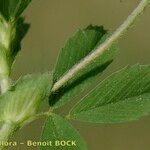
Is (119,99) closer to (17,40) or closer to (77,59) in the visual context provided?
(77,59)

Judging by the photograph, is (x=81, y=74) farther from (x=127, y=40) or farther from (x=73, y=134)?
(x=127, y=40)

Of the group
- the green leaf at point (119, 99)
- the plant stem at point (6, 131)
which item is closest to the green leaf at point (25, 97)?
the plant stem at point (6, 131)

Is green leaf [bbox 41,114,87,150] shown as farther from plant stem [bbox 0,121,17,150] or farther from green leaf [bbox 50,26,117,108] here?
plant stem [bbox 0,121,17,150]

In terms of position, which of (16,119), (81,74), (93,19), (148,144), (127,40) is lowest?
(16,119)

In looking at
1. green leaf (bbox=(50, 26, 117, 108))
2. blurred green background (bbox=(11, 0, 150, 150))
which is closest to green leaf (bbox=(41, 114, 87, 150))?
green leaf (bbox=(50, 26, 117, 108))

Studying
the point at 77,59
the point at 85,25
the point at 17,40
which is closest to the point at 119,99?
the point at 77,59

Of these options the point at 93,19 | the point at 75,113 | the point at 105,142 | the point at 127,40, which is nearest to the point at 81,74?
the point at 75,113
